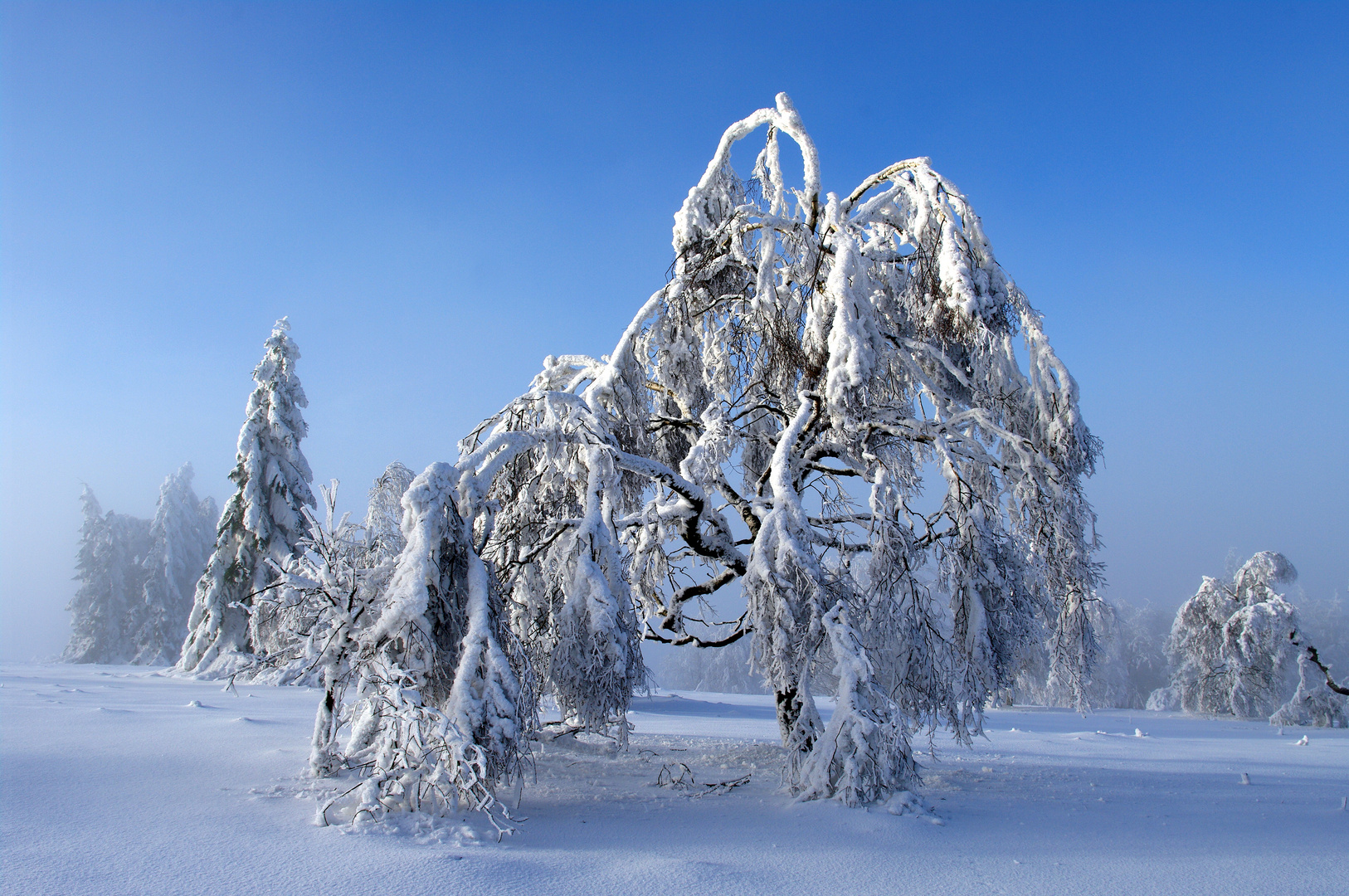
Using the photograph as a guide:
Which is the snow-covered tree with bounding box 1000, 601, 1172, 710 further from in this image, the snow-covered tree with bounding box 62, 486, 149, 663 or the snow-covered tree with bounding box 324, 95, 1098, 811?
the snow-covered tree with bounding box 62, 486, 149, 663

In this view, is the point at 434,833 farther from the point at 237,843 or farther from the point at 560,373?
the point at 560,373

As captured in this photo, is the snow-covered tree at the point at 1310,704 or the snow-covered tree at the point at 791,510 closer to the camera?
the snow-covered tree at the point at 791,510

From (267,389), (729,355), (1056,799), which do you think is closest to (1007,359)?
(729,355)

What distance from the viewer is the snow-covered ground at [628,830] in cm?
361

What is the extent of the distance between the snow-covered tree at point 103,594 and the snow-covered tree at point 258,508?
1775cm

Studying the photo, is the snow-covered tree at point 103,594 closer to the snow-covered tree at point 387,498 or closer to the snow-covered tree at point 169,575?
the snow-covered tree at point 169,575

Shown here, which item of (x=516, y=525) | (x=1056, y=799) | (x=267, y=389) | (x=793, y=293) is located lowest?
(x=1056, y=799)

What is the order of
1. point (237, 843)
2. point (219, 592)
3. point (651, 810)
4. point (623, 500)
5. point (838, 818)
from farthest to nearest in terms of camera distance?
point (219, 592) → point (623, 500) → point (651, 810) → point (838, 818) → point (237, 843)

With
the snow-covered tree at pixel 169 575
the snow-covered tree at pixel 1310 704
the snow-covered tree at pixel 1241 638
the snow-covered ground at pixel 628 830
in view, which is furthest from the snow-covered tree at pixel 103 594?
the snow-covered tree at pixel 1310 704

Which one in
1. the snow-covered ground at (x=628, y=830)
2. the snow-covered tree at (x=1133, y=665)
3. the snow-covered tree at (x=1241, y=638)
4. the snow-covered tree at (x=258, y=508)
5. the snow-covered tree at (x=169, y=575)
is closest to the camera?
the snow-covered ground at (x=628, y=830)

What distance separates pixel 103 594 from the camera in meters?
32.7

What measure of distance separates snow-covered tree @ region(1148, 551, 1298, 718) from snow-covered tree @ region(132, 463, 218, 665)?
37.9 meters

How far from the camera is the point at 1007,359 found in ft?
22.4

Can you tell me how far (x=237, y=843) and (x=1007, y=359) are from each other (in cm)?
690
